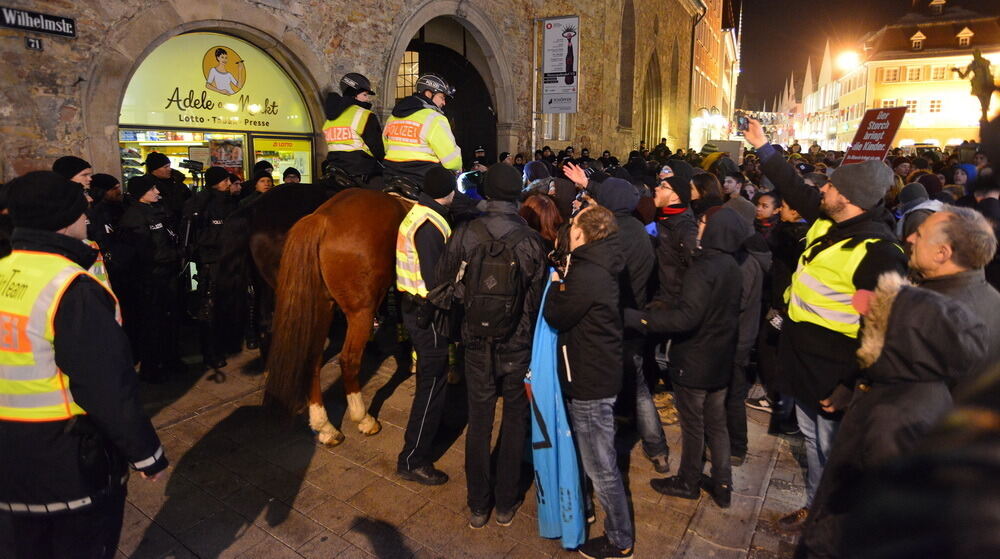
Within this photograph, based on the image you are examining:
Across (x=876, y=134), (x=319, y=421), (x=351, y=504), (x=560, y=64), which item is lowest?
(x=351, y=504)

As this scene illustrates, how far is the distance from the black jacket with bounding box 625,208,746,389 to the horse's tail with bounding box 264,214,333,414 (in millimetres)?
2333

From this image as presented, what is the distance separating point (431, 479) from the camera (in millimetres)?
3875

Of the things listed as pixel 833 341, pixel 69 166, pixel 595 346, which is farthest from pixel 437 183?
pixel 69 166

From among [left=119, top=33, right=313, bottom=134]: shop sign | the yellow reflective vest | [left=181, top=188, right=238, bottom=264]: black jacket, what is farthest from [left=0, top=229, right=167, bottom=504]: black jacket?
[left=119, top=33, right=313, bottom=134]: shop sign

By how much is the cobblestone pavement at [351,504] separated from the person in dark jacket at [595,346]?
45 centimetres

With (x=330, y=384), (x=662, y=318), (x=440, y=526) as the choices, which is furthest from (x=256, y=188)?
(x=662, y=318)

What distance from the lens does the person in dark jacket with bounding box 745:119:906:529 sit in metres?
2.98

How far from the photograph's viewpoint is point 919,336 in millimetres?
1970

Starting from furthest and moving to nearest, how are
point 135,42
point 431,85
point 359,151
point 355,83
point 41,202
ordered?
point 135,42 → point 359,151 → point 355,83 → point 431,85 → point 41,202

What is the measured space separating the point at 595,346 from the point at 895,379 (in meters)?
1.34

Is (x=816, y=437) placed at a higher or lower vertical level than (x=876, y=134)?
lower

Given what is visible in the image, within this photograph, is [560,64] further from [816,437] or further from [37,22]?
[816,437]

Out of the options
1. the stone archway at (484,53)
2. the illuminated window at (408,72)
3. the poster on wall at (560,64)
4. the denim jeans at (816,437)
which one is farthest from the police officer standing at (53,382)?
the poster on wall at (560,64)

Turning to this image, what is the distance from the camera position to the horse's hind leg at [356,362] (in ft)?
14.9
